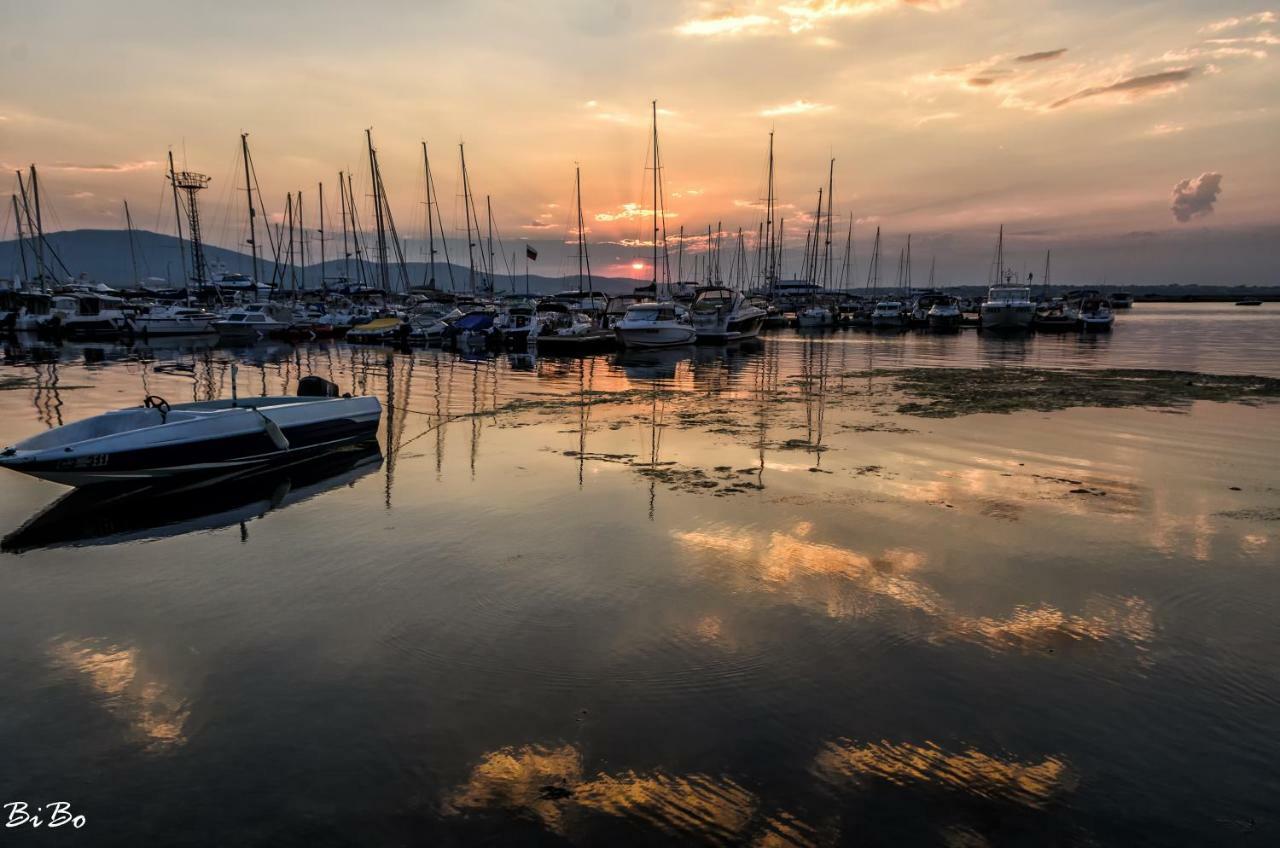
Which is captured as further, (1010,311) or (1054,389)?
(1010,311)

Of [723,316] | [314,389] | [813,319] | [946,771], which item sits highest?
[723,316]

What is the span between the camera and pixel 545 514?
35.3 feet

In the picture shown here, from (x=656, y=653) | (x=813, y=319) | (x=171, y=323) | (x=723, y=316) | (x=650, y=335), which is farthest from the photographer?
(x=813, y=319)

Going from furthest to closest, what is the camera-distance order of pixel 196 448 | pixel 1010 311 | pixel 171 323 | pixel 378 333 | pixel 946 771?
pixel 1010 311 < pixel 171 323 < pixel 378 333 < pixel 196 448 < pixel 946 771

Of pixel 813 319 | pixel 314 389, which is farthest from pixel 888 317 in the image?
pixel 314 389

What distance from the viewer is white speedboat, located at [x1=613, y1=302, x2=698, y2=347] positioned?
4444 cm

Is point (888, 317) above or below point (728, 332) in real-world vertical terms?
above

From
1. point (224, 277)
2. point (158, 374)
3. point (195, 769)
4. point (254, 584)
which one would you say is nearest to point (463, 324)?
point (158, 374)

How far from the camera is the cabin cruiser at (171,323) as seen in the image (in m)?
52.3

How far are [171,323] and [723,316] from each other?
4123cm

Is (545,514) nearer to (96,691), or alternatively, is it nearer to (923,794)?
(96,691)

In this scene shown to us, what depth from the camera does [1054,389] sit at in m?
25.8

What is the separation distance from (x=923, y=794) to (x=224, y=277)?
133133 mm

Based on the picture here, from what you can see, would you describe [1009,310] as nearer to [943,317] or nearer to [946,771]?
[943,317]
